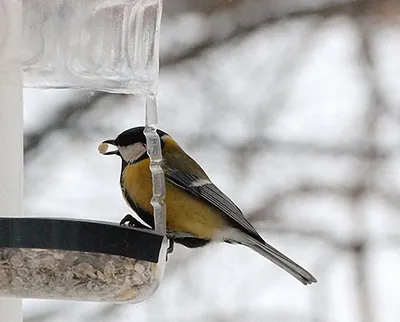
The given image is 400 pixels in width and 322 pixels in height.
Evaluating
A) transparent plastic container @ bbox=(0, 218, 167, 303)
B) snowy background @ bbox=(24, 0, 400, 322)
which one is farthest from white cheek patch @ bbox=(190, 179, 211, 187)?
snowy background @ bbox=(24, 0, 400, 322)

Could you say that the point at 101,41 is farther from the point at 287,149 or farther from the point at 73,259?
the point at 287,149

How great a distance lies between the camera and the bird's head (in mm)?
1247

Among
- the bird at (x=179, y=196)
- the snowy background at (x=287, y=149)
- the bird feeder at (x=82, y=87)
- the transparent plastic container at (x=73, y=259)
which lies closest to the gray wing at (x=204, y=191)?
the bird at (x=179, y=196)

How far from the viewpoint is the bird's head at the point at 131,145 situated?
125cm

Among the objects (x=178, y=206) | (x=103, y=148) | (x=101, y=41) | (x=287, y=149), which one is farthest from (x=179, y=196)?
(x=287, y=149)

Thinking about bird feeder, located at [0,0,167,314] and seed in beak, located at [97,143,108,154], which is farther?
seed in beak, located at [97,143,108,154]

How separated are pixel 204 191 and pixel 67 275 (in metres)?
0.35

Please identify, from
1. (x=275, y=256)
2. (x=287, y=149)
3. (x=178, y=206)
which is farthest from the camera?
(x=287, y=149)

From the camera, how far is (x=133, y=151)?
128 cm

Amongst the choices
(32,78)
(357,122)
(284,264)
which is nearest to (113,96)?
(357,122)

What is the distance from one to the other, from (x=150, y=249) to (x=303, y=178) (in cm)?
130

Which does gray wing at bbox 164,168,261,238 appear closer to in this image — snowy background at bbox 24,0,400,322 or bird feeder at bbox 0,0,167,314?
bird feeder at bbox 0,0,167,314

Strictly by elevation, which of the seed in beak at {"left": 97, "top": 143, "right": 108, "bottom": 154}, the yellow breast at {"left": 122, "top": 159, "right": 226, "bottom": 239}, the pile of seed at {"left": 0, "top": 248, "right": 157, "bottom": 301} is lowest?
the pile of seed at {"left": 0, "top": 248, "right": 157, "bottom": 301}

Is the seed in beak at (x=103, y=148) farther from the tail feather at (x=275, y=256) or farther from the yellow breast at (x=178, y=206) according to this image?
the tail feather at (x=275, y=256)
